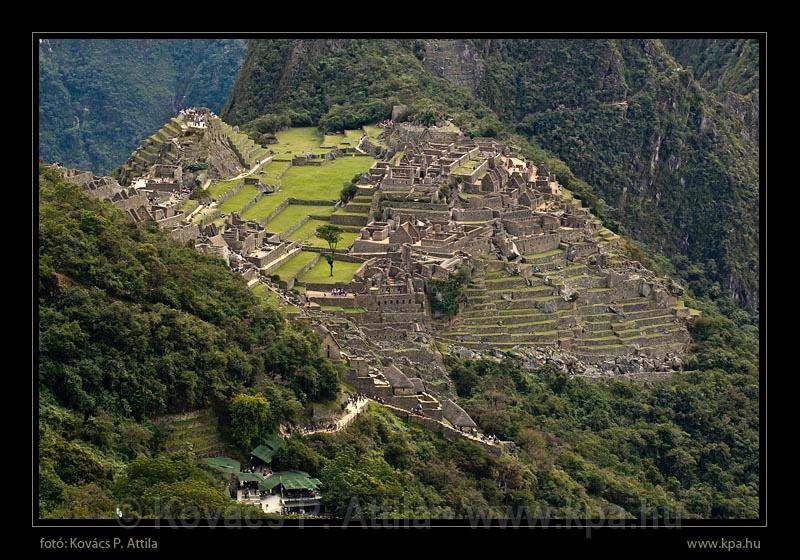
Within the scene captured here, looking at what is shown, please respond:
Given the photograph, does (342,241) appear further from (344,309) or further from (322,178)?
(322,178)

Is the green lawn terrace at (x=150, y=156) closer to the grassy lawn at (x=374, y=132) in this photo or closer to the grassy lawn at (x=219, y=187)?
the grassy lawn at (x=219, y=187)

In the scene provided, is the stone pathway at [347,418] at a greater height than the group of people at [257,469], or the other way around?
the stone pathway at [347,418]

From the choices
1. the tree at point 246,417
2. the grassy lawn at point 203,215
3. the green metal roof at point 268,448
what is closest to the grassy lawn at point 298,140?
the grassy lawn at point 203,215

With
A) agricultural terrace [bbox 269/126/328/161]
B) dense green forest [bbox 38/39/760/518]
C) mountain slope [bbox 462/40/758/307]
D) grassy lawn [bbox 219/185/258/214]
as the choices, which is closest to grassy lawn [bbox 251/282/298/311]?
dense green forest [bbox 38/39/760/518]

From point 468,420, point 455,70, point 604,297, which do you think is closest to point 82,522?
point 468,420

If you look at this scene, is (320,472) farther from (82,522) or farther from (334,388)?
(82,522)

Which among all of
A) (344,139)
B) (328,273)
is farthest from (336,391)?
(344,139)

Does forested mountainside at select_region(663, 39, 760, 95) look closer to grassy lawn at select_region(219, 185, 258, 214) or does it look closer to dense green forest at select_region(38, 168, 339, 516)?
grassy lawn at select_region(219, 185, 258, 214)
